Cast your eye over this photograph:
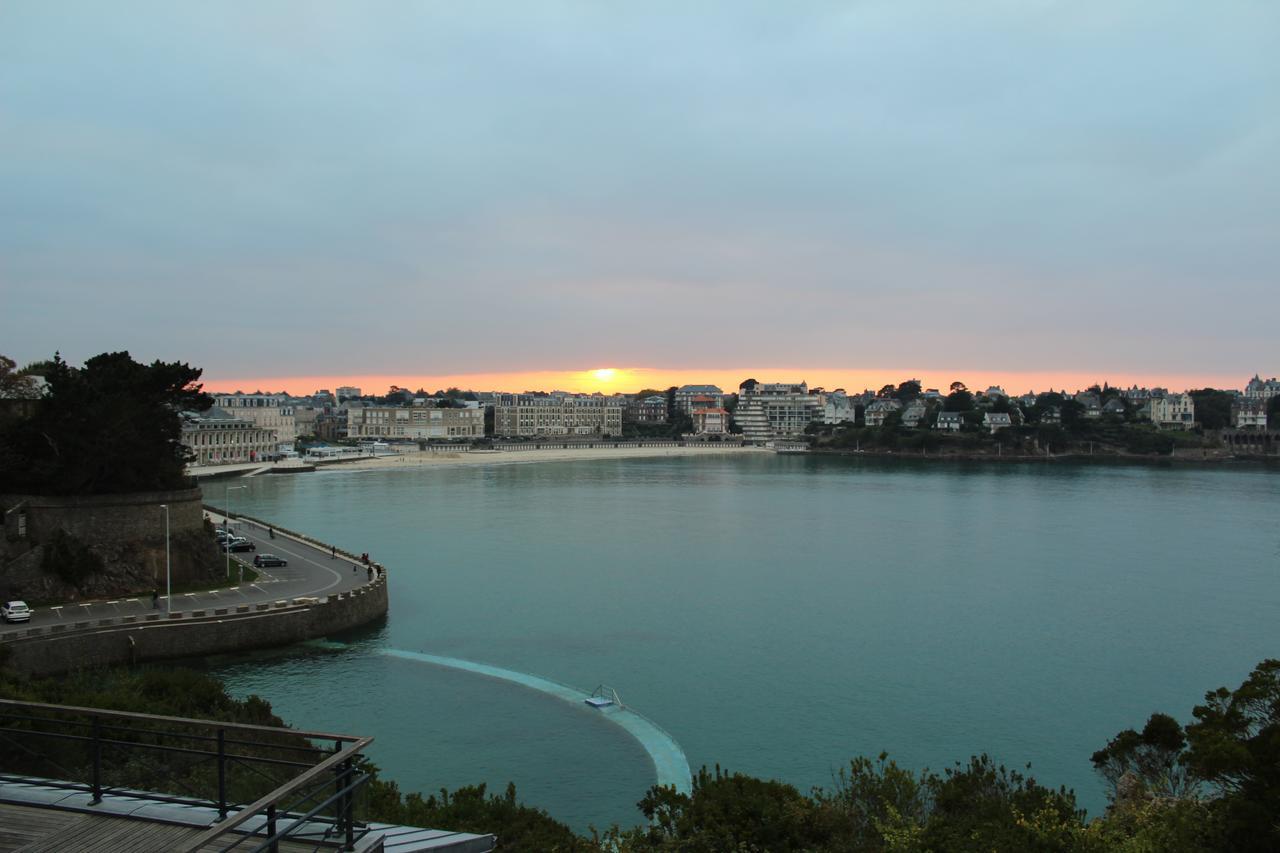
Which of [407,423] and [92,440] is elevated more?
[407,423]

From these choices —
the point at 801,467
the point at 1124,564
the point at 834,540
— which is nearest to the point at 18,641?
the point at 834,540

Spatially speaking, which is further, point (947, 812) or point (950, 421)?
point (950, 421)

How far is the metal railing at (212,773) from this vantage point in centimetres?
550

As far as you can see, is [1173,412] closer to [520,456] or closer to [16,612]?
[520,456]

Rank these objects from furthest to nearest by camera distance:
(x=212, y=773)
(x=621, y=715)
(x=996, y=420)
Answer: (x=996, y=420) → (x=621, y=715) → (x=212, y=773)

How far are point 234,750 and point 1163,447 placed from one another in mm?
136980

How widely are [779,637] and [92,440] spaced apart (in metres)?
21.7

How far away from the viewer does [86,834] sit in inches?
227

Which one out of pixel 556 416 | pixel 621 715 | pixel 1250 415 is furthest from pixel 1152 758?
pixel 556 416

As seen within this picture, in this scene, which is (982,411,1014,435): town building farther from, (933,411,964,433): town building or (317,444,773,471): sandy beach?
(317,444,773,471): sandy beach

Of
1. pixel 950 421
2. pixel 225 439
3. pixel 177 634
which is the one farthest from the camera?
pixel 950 421

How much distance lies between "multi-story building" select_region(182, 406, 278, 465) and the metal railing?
9704 centimetres

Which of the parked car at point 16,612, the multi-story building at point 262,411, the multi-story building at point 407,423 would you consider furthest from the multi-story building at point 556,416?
the parked car at point 16,612

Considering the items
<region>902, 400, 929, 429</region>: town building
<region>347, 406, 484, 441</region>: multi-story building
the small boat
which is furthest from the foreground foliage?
<region>347, 406, 484, 441</region>: multi-story building
